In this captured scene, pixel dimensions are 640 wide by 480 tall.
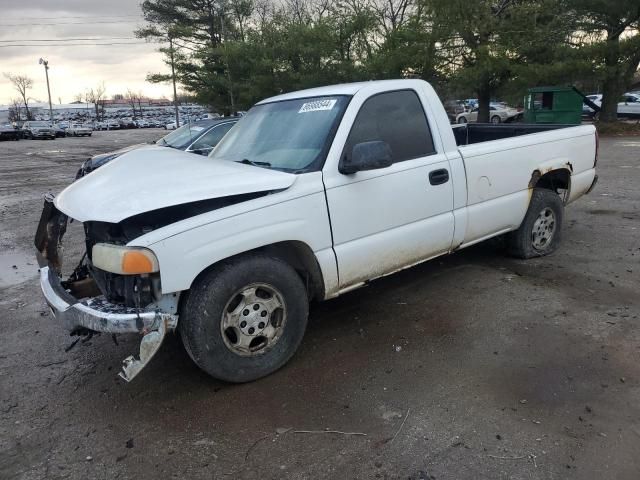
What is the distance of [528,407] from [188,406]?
6.76 ft

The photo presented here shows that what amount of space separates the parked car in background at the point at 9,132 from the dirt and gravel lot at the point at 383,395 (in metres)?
46.3

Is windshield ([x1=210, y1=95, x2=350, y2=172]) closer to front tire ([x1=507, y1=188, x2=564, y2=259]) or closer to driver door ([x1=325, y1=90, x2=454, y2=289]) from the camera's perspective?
driver door ([x1=325, y1=90, x2=454, y2=289])

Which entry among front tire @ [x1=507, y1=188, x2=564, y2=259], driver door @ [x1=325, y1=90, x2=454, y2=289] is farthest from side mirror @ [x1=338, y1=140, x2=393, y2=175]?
front tire @ [x1=507, y1=188, x2=564, y2=259]

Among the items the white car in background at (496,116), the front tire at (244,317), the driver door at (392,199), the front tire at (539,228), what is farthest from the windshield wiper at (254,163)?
the white car in background at (496,116)

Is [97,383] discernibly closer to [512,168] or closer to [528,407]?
[528,407]

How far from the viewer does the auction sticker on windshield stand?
4062 mm

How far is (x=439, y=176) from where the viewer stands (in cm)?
430

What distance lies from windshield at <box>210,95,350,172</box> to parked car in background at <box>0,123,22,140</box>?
4754cm

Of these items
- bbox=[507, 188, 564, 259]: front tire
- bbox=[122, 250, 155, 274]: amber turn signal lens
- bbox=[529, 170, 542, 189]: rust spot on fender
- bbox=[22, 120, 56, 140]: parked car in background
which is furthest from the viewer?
bbox=[22, 120, 56, 140]: parked car in background

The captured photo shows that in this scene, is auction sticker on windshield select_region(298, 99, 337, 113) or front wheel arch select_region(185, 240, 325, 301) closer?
front wheel arch select_region(185, 240, 325, 301)

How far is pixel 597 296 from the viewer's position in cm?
464

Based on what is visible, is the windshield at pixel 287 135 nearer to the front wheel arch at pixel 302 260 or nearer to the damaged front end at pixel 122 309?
the front wheel arch at pixel 302 260

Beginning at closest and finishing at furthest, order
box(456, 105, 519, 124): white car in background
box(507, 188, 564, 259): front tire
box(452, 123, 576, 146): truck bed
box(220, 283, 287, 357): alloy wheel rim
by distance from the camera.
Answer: box(220, 283, 287, 357): alloy wheel rim, box(507, 188, 564, 259): front tire, box(452, 123, 576, 146): truck bed, box(456, 105, 519, 124): white car in background

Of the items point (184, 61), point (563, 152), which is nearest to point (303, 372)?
point (563, 152)
